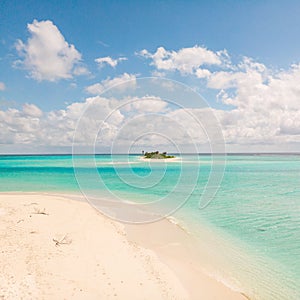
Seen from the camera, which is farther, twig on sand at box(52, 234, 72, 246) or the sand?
twig on sand at box(52, 234, 72, 246)

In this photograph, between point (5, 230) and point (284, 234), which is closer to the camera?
point (5, 230)

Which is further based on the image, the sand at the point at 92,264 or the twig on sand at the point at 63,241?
the twig on sand at the point at 63,241

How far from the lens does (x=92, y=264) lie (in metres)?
7.58

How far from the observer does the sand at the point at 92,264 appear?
20.3 feet

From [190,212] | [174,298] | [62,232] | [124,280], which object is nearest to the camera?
[174,298]

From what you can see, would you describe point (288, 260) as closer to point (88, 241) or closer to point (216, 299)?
point (216, 299)

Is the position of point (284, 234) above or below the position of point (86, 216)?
above

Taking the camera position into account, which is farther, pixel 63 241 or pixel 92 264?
pixel 63 241

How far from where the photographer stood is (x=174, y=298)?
6.45 meters

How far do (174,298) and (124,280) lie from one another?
1349mm

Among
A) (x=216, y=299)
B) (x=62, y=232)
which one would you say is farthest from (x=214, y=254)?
(x=62, y=232)

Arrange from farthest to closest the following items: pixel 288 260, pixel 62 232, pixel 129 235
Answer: pixel 129 235
pixel 62 232
pixel 288 260

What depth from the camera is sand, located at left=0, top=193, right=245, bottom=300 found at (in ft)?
20.3


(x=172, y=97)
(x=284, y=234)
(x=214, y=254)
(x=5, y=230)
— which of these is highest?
(x=172, y=97)
